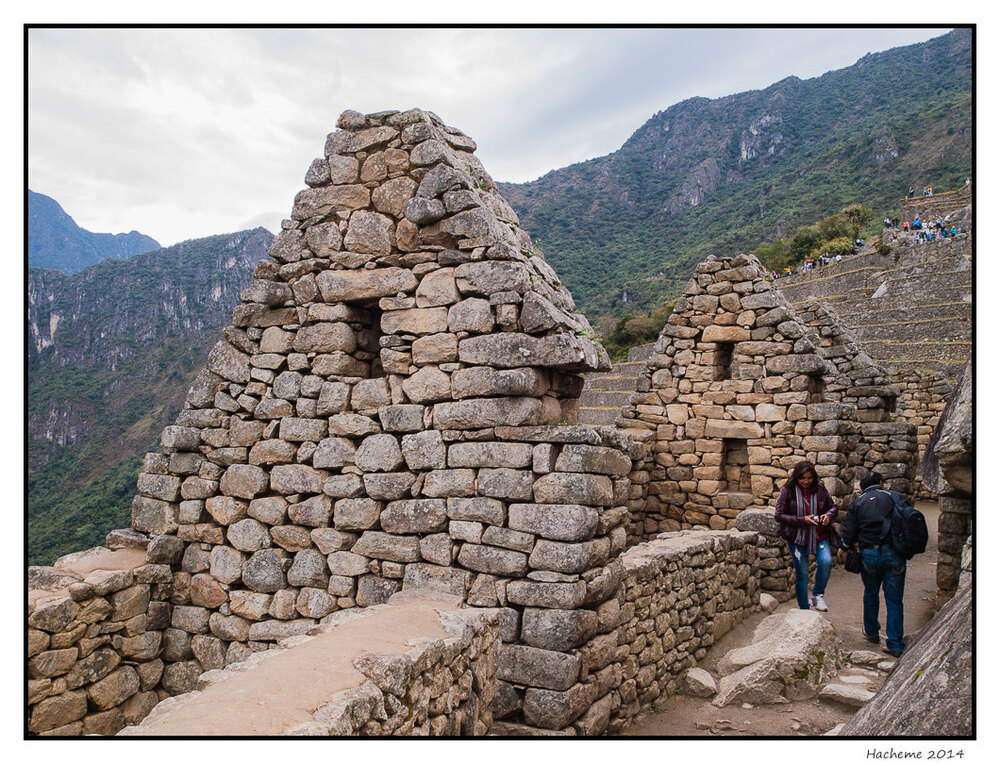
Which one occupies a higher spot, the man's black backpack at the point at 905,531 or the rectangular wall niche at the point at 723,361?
the rectangular wall niche at the point at 723,361

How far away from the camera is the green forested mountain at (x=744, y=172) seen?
1813 inches

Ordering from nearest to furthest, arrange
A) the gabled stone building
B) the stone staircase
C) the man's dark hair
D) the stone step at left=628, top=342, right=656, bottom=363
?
the man's dark hair → the gabled stone building → the stone staircase → the stone step at left=628, top=342, right=656, bottom=363

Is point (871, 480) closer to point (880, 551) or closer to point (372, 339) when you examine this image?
point (880, 551)

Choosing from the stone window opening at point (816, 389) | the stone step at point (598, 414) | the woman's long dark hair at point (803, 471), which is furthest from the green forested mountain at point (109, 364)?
the stone window opening at point (816, 389)

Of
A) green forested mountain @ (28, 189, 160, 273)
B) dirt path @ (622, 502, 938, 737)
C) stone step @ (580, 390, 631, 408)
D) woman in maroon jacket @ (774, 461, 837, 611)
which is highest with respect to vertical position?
green forested mountain @ (28, 189, 160, 273)

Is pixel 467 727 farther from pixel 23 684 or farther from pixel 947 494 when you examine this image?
pixel 947 494

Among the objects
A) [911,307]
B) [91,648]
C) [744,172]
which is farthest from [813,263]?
[91,648]

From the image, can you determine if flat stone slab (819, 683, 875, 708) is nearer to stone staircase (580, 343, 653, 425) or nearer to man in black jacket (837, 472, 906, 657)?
man in black jacket (837, 472, 906, 657)

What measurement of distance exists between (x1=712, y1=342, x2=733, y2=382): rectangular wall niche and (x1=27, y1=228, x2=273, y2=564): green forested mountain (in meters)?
14.2

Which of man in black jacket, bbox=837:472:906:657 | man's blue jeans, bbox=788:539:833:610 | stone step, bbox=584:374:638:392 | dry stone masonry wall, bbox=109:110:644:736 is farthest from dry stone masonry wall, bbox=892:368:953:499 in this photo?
dry stone masonry wall, bbox=109:110:644:736

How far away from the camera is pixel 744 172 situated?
213 ft

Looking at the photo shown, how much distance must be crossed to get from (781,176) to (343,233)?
61.4 m

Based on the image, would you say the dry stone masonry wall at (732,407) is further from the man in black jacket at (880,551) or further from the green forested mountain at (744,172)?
the green forested mountain at (744,172)

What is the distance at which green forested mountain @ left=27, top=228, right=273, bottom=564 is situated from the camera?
62.0ft
